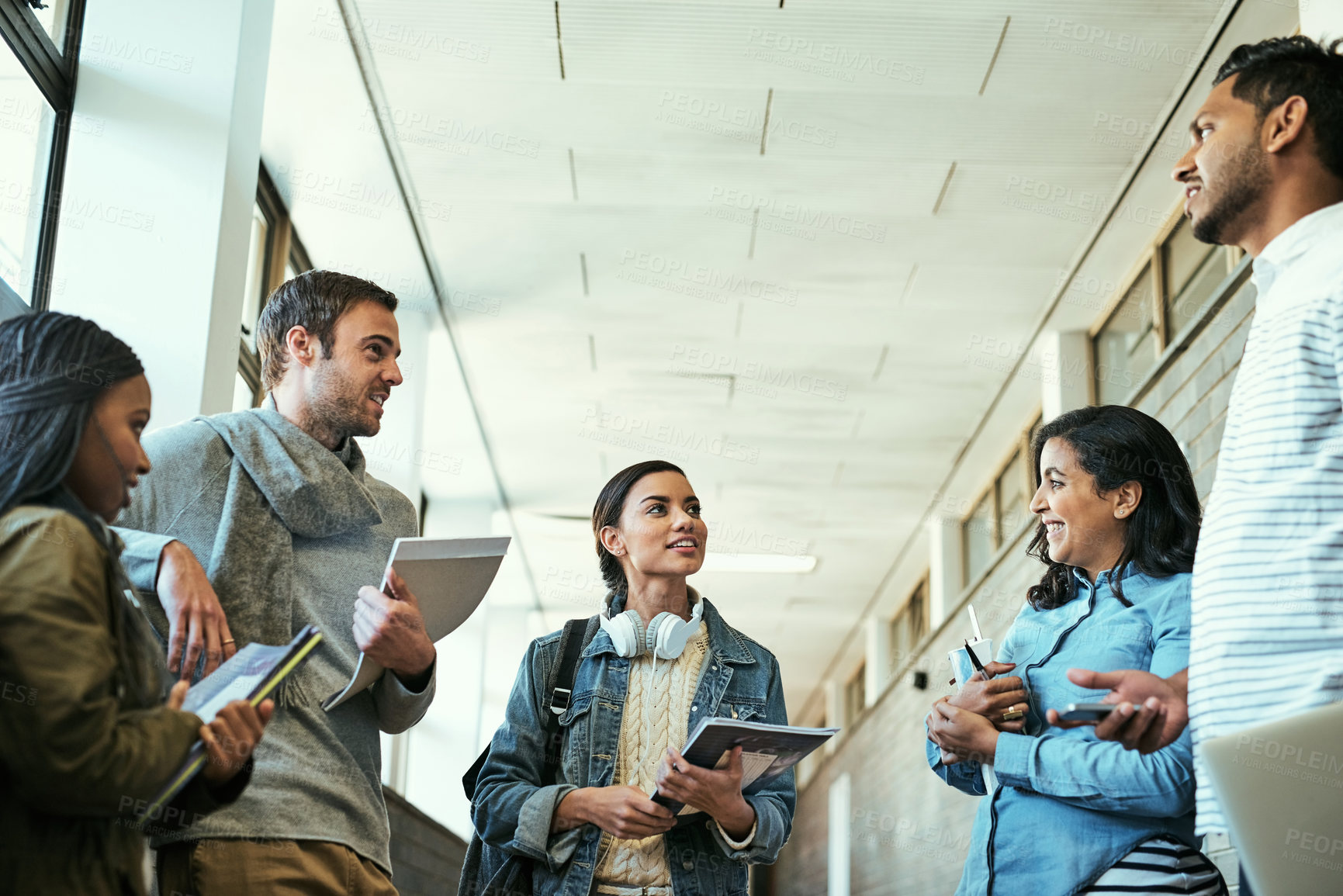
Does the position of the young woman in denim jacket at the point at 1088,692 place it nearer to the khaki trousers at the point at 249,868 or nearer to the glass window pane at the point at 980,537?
the khaki trousers at the point at 249,868

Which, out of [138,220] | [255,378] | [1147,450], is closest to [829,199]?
[255,378]

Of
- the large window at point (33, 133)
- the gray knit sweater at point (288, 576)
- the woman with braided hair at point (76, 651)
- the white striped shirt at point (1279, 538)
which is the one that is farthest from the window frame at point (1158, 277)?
the woman with braided hair at point (76, 651)

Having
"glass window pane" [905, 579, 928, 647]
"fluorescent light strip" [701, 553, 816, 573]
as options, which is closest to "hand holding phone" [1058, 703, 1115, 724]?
"fluorescent light strip" [701, 553, 816, 573]

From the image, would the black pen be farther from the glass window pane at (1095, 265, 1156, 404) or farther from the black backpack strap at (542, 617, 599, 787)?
the glass window pane at (1095, 265, 1156, 404)

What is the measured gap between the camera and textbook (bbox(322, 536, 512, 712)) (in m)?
2.00

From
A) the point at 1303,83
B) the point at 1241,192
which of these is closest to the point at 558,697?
the point at 1241,192

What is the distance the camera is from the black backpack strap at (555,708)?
246 cm

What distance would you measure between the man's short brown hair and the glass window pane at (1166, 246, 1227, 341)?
3260 millimetres

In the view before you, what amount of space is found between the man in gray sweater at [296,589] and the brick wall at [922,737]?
2.17m

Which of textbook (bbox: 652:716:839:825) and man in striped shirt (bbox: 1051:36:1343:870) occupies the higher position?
man in striped shirt (bbox: 1051:36:1343:870)

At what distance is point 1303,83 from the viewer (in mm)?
1927

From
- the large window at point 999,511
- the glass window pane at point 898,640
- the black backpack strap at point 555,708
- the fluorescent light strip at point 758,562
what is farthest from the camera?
the glass window pane at point 898,640

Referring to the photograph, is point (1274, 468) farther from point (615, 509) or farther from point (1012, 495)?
point (1012, 495)

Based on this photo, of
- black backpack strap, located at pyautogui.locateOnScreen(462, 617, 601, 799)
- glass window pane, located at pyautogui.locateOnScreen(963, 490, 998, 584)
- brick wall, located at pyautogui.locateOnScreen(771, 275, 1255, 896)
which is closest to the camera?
black backpack strap, located at pyautogui.locateOnScreen(462, 617, 601, 799)
